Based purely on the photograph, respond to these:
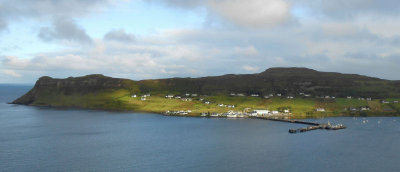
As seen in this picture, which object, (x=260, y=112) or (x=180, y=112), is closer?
(x=260, y=112)

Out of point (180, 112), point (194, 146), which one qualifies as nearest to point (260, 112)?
point (180, 112)

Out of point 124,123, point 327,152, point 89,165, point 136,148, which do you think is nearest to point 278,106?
point 124,123

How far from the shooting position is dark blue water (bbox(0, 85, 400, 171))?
7975 cm

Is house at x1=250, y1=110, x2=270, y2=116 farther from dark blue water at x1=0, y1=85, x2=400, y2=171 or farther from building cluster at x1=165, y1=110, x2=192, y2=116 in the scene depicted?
building cluster at x1=165, y1=110, x2=192, y2=116

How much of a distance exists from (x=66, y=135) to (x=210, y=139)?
46.7 m

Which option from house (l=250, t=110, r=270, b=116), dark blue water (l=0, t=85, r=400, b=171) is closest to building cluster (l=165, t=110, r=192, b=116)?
dark blue water (l=0, t=85, r=400, b=171)

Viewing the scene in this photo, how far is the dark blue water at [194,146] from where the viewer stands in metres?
79.8

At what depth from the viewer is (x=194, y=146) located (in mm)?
99188

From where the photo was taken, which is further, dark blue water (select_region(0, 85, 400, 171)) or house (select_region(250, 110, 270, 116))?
house (select_region(250, 110, 270, 116))

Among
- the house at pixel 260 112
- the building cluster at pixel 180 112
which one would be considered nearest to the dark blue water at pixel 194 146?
the house at pixel 260 112

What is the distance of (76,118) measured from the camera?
163875mm

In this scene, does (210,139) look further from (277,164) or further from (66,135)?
(66,135)

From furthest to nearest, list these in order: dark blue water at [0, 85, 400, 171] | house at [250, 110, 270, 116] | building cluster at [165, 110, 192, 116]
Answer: building cluster at [165, 110, 192, 116]
house at [250, 110, 270, 116]
dark blue water at [0, 85, 400, 171]

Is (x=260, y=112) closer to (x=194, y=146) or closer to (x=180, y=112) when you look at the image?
(x=180, y=112)
